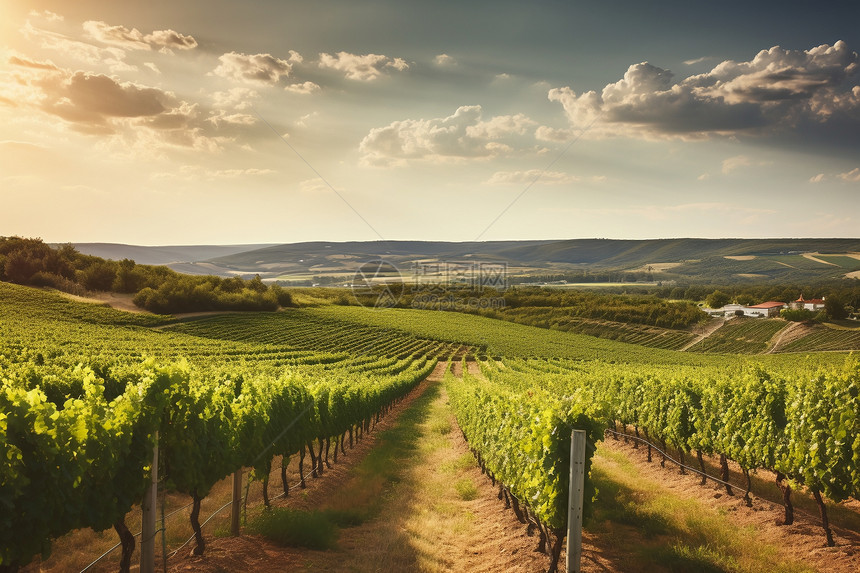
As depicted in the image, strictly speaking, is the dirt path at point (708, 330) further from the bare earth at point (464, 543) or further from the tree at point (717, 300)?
the bare earth at point (464, 543)

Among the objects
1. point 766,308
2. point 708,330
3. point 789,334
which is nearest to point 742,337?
point 789,334

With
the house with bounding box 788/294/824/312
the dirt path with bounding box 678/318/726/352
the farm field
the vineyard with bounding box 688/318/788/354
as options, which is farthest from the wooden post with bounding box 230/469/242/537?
the house with bounding box 788/294/824/312

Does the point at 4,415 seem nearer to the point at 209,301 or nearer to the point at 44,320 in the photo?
the point at 44,320

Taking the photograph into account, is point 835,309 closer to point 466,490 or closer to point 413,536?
point 466,490

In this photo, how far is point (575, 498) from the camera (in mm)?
7527

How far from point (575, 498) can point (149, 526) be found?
21.2 ft

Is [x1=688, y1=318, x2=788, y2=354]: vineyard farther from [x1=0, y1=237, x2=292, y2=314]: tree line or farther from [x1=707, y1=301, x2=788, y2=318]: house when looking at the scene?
[x1=0, y1=237, x2=292, y2=314]: tree line

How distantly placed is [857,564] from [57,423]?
12.9 m

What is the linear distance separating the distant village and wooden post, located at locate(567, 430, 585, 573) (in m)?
144

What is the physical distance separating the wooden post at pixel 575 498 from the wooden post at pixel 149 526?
244 inches

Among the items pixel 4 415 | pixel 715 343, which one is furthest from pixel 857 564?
pixel 715 343

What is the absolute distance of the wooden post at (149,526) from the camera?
25.0 feet

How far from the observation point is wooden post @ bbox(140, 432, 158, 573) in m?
7.62

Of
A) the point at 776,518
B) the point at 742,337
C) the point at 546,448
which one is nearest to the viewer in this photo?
the point at 546,448
